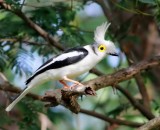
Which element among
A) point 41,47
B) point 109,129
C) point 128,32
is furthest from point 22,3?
point 109,129

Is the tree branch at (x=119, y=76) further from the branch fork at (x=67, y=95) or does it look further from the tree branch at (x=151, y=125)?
the tree branch at (x=151, y=125)

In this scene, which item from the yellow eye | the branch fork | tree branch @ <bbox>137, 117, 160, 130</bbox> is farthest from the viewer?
the yellow eye

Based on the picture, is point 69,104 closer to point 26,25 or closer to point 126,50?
point 26,25

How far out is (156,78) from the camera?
4508 mm

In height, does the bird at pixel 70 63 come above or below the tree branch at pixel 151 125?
above

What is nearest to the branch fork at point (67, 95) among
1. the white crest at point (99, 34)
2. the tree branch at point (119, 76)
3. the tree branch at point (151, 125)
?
the tree branch at point (119, 76)

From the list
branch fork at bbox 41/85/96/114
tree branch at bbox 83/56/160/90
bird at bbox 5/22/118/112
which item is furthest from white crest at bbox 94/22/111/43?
branch fork at bbox 41/85/96/114

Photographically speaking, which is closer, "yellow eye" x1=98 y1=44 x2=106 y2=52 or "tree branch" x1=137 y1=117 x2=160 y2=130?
"tree branch" x1=137 y1=117 x2=160 y2=130

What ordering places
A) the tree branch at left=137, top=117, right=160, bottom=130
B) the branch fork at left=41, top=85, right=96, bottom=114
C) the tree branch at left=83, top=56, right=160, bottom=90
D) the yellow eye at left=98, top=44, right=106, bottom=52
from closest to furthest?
1. the branch fork at left=41, top=85, right=96, bottom=114
2. the tree branch at left=137, top=117, right=160, bottom=130
3. the tree branch at left=83, top=56, right=160, bottom=90
4. the yellow eye at left=98, top=44, right=106, bottom=52

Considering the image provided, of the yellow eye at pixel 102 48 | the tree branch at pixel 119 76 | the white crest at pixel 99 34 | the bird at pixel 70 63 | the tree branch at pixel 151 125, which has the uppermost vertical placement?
the white crest at pixel 99 34

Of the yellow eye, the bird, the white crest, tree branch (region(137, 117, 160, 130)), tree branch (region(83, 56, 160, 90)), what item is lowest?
tree branch (region(137, 117, 160, 130))

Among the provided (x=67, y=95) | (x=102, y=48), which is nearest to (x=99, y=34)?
(x=102, y=48)

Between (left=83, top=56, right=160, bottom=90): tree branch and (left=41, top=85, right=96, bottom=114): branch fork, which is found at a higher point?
(left=41, top=85, right=96, bottom=114): branch fork

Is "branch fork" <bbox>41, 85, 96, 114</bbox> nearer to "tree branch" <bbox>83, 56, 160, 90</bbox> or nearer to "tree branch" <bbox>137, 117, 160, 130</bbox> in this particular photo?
"tree branch" <bbox>83, 56, 160, 90</bbox>
